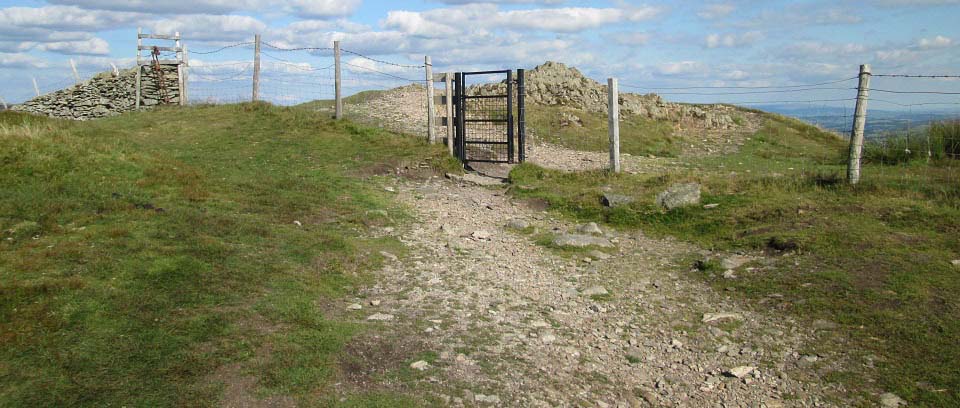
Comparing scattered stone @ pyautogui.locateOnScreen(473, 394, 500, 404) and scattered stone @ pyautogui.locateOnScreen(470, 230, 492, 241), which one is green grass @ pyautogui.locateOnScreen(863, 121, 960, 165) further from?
scattered stone @ pyautogui.locateOnScreen(473, 394, 500, 404)

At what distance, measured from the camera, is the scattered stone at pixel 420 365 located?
17.0ft

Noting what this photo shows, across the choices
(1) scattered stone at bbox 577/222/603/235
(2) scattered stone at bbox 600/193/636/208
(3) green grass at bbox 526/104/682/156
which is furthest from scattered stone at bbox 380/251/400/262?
(3) green grass at bbox 526/104/682/156

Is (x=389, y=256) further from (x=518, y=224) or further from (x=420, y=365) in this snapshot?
(x=420, y=365)

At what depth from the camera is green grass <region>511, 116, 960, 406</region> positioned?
5.52 meters

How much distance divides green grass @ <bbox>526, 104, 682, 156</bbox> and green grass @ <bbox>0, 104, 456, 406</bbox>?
7304 millimetres

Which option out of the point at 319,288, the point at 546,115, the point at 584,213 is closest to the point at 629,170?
the point at 584,213

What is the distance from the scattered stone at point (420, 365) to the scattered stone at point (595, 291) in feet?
8.30

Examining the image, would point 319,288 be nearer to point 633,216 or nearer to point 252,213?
point 252,213

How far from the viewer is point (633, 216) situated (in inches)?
408

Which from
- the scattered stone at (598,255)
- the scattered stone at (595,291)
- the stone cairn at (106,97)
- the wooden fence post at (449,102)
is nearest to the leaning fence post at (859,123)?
the scattered stone at (598,255)

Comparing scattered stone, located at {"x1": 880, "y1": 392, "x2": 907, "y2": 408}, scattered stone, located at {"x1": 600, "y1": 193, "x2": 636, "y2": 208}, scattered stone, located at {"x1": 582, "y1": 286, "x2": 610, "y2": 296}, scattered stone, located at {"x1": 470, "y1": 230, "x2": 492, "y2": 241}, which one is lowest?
scattered stone, located at {"x1": 880, "y1": 392, "x2": 907, "y2": 408}

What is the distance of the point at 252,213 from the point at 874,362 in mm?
7553

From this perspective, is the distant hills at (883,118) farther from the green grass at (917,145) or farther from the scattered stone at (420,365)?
the scattered stone at (420,365)

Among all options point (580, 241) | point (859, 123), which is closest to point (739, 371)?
point (580, 241)
